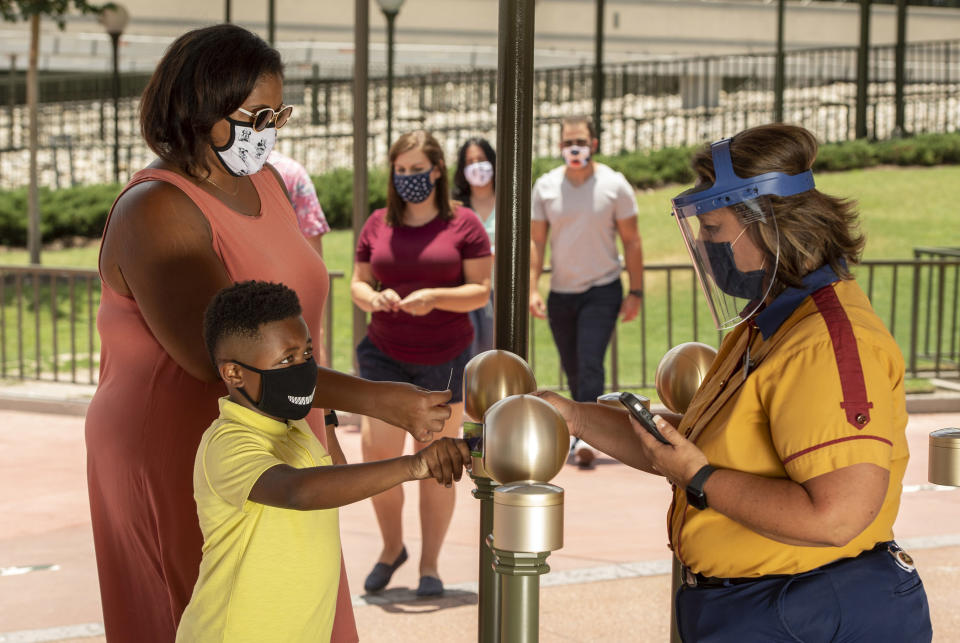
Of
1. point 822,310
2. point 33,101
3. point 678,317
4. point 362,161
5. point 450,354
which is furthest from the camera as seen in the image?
point 33,101

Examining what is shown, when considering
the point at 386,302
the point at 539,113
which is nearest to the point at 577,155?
the point at 386,302

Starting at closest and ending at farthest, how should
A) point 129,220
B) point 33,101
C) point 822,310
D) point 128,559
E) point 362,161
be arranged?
point 822,310 → point 129,220 → point 128,559 → point 362,161 → point 33,101

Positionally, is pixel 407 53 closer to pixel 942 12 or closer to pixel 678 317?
pixel 942 12

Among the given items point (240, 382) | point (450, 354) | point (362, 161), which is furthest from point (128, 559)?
point (362, 161)

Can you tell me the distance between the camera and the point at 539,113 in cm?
2284

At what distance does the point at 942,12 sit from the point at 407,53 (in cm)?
1316

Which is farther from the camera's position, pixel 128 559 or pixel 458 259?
pixel 458 259

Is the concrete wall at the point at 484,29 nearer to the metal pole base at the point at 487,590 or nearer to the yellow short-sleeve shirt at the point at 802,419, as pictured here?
the metal pole base at the point at 487,590

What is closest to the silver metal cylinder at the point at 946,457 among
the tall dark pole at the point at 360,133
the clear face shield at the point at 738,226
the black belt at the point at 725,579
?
the black belt at the point at 725,579

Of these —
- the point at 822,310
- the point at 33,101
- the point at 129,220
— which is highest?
Result: the point at 33,101

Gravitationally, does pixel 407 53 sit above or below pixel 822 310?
above

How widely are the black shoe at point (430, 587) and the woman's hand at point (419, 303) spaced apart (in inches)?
42.6

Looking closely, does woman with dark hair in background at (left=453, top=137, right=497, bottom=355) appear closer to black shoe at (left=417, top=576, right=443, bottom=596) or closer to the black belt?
black shoe at (left=417, top=576, right=443, bottom=596)

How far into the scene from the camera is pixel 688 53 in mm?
30281
